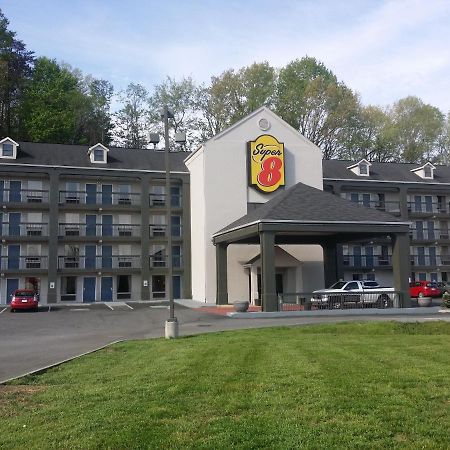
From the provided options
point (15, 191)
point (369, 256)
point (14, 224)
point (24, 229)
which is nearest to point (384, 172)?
point (369, 256)

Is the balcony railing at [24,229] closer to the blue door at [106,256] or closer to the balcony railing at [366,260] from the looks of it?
the blue door at [106,256]

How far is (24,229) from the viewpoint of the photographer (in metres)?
44.7

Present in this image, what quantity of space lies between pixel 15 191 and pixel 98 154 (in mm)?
7555

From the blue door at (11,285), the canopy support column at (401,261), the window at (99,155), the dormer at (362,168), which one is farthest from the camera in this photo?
the dormer at (362,168)

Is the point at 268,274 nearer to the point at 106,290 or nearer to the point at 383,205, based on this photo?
the point at 106,290

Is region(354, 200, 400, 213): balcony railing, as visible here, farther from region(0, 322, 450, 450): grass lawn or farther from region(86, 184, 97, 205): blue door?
region(0, 322, 450, 450): grass lawn

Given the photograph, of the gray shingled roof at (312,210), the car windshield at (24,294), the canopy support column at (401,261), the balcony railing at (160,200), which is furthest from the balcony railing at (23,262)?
the canopy support column at (401,261)

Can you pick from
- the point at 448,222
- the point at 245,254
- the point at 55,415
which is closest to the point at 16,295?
the point at 245,254

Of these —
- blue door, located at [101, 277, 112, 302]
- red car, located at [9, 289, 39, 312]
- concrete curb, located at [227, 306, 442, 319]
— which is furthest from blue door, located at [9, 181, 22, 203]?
concrete curb, located at [227, 306, 442, 319]

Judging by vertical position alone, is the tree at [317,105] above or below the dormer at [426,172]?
above

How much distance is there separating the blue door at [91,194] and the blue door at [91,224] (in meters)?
1.22

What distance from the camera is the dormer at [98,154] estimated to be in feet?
152

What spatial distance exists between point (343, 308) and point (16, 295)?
20.8 metres

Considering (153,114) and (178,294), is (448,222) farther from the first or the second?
(153,114)
